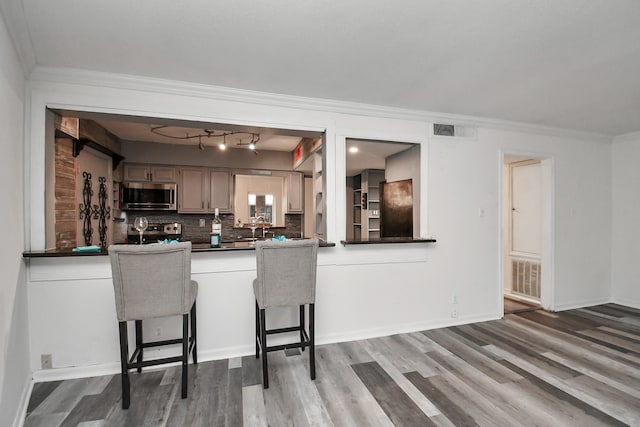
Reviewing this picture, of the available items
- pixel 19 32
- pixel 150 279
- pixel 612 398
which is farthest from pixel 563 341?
pixel 19 32

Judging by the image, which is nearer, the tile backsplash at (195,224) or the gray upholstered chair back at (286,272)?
the gray upholstered chair back at (286,272)

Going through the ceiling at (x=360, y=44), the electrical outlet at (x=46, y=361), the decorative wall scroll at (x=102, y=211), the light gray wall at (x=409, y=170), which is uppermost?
the ceiling at (x=360, y=44)

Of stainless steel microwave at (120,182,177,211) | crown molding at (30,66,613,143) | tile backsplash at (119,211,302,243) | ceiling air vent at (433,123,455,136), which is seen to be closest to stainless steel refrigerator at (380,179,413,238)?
ceiling air vent at (433,123,455,136)

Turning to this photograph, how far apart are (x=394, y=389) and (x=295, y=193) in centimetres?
383

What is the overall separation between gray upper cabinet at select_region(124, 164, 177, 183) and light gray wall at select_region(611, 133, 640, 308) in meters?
6.78

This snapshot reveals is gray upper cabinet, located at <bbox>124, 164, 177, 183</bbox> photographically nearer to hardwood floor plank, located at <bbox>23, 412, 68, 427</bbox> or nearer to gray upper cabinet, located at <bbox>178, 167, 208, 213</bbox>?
gray upper cabinet, located at <bbox>178, 167, 208, 213</bbox>

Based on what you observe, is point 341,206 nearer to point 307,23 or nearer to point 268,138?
point 307,23

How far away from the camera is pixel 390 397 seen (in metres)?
2.01

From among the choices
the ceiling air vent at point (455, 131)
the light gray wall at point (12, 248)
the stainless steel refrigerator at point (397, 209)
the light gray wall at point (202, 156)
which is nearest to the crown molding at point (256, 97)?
the ceiling air vent at point (455, 131)

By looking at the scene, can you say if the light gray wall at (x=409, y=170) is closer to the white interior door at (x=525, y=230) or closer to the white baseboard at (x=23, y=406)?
the white interior door at (x=525, y=230)

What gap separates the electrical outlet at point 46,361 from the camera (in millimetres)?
2199

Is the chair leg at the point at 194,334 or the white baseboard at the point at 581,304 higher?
the chair leg at the point at 194,334

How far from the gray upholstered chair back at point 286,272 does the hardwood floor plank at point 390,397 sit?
2.44 feet

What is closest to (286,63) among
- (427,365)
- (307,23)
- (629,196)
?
(307,23)
